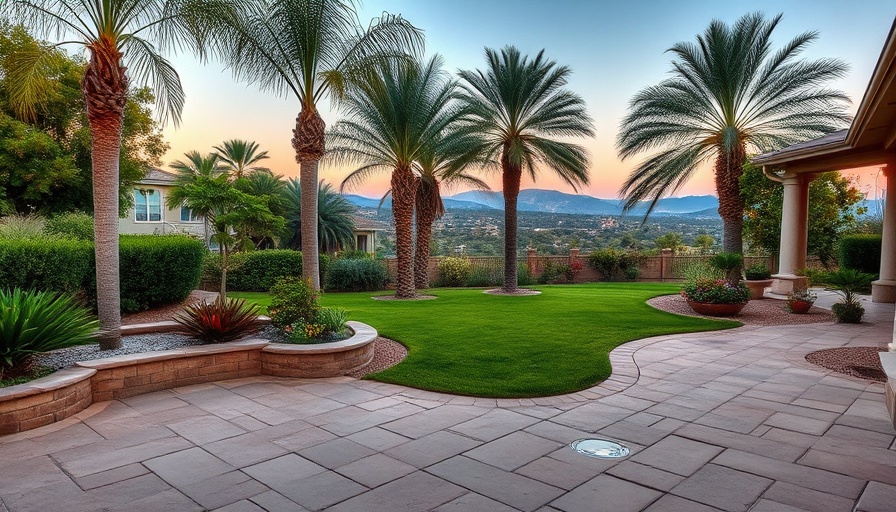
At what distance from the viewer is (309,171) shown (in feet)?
27.6

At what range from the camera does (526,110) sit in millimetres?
16219

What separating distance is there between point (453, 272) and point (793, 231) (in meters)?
11.7

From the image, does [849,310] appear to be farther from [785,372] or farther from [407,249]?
[407,249]

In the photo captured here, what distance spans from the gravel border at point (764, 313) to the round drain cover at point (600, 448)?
27.0 ft

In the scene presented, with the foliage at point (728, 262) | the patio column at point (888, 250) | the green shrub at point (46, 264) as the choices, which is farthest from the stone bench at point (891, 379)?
the green shrub at point (46, 264)

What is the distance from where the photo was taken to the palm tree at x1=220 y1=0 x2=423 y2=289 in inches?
312

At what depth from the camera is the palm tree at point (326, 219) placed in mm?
27191

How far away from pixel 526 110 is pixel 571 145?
1887 mm

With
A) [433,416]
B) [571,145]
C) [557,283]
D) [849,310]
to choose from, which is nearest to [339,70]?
[433,416]

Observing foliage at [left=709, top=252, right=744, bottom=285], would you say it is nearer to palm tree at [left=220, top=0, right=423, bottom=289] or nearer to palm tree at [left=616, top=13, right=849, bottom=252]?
palm tree at [left=616, top=13, right=849, bottom=252]

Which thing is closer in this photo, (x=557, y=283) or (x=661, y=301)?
(x=661, y=301)

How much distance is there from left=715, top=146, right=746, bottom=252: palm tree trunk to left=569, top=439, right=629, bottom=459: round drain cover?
14434 mm

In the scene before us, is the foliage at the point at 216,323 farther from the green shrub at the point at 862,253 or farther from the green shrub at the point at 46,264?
the green shrub at the point at 862,253

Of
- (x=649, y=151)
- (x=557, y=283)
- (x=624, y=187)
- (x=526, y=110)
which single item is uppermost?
(x=526, y=110)
